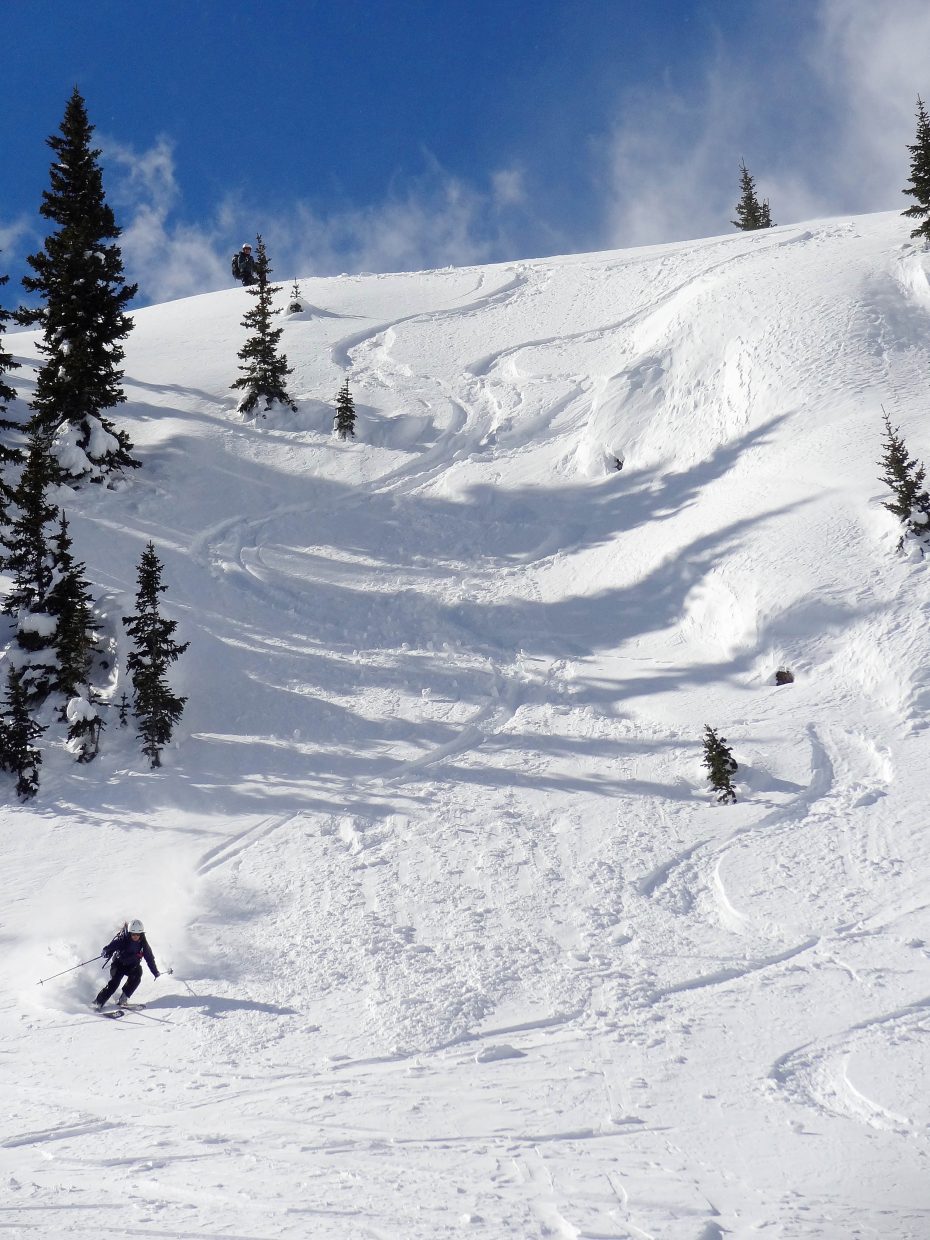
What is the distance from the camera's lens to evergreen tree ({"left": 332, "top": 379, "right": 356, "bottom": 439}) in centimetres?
2916

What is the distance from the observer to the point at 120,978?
9289mm

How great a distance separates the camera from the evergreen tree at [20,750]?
14906 mm

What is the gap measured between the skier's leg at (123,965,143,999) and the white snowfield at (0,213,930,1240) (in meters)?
0.45

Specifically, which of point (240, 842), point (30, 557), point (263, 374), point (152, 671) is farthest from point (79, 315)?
point (240, 842)

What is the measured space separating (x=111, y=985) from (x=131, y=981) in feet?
0.74

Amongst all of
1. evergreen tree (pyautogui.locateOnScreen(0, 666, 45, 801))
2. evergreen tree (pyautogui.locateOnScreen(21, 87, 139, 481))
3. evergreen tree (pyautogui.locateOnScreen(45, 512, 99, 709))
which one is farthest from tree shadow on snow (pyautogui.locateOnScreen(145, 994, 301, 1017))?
Result: evergreen tree (pyautogui.locateOnScreen(21, 87, 139, 481))

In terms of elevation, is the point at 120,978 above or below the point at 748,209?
below

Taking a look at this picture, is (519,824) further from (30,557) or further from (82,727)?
(30,557)

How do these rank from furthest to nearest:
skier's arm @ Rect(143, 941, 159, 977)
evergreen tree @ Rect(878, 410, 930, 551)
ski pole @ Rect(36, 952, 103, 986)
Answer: evergreen tree @ Rect(878, 410, 930, 551), ski pole @ Rect(36, 952, 103, 986), skier's arm @ Rect(143, 941, 159, 977)

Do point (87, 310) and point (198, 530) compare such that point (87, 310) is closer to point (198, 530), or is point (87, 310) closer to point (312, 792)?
point (198, 530)

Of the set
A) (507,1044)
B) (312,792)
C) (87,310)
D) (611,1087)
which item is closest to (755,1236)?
(611,1087)

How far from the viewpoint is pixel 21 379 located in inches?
1276

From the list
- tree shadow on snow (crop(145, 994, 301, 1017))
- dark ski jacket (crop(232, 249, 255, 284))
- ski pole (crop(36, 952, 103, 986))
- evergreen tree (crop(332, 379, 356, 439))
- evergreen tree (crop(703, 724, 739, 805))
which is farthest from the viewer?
dark ski jacket (crop(232, 249, 255, 284))

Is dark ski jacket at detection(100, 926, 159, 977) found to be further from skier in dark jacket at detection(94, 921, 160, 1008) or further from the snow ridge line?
the snow ridge line
